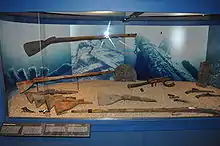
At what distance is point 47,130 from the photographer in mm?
1139

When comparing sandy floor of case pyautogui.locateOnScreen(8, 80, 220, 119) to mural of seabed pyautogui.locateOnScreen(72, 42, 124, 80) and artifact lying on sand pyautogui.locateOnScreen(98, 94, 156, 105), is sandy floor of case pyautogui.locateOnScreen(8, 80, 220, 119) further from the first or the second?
mural of seabed pyautogui.locateOnScreen(72, 42, 124, 80)

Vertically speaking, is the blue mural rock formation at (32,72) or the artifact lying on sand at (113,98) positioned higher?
the blue mural rock formation at (32,72)

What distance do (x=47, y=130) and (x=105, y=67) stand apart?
99cm

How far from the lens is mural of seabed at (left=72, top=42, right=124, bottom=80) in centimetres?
193

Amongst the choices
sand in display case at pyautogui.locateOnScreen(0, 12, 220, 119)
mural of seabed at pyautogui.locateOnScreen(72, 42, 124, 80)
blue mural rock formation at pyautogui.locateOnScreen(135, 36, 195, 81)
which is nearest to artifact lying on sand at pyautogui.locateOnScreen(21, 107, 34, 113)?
sand in display case at pyautogui.locateOnScreen(0, 12, 220, 119)

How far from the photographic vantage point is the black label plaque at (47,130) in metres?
1.12

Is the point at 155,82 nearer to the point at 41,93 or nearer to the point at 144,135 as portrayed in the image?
the point at 144,135

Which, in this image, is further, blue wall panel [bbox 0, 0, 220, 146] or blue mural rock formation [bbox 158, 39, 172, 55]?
blue mural rock formation [bbox 158, 39, 172, 55]
